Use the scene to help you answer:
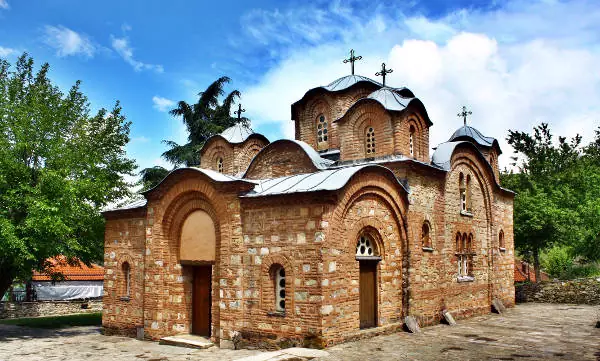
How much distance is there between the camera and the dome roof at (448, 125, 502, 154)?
19.8m

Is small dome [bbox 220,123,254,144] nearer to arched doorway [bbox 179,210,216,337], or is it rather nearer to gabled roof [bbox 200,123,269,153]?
gabled roof [bbox 200,123,269,153]

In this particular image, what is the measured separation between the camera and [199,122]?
94.6ft

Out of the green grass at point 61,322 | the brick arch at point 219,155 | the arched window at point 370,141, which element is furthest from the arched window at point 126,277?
the arched window at point 370,141

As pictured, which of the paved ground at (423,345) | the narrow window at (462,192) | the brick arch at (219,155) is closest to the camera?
the paved ground at (423,345)

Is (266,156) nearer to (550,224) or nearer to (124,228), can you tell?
(124,228)

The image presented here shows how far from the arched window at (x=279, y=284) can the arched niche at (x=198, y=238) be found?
1.95 meters

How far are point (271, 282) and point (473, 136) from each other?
11.9 m

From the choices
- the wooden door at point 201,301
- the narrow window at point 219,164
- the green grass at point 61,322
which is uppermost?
the narrow window at point 219,164

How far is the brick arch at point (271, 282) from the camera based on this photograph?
10883 millimetres

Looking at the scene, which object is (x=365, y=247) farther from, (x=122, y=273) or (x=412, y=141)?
(x=122, y=273)

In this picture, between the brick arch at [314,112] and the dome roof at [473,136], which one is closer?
the brick arch at [314,112]

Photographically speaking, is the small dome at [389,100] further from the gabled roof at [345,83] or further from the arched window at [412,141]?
the gabled roof at [345,83]

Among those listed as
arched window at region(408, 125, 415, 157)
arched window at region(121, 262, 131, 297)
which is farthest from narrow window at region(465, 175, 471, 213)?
arched window at region(121, 262, 131, 297)

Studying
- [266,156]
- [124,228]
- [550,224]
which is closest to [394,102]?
[266,156]
